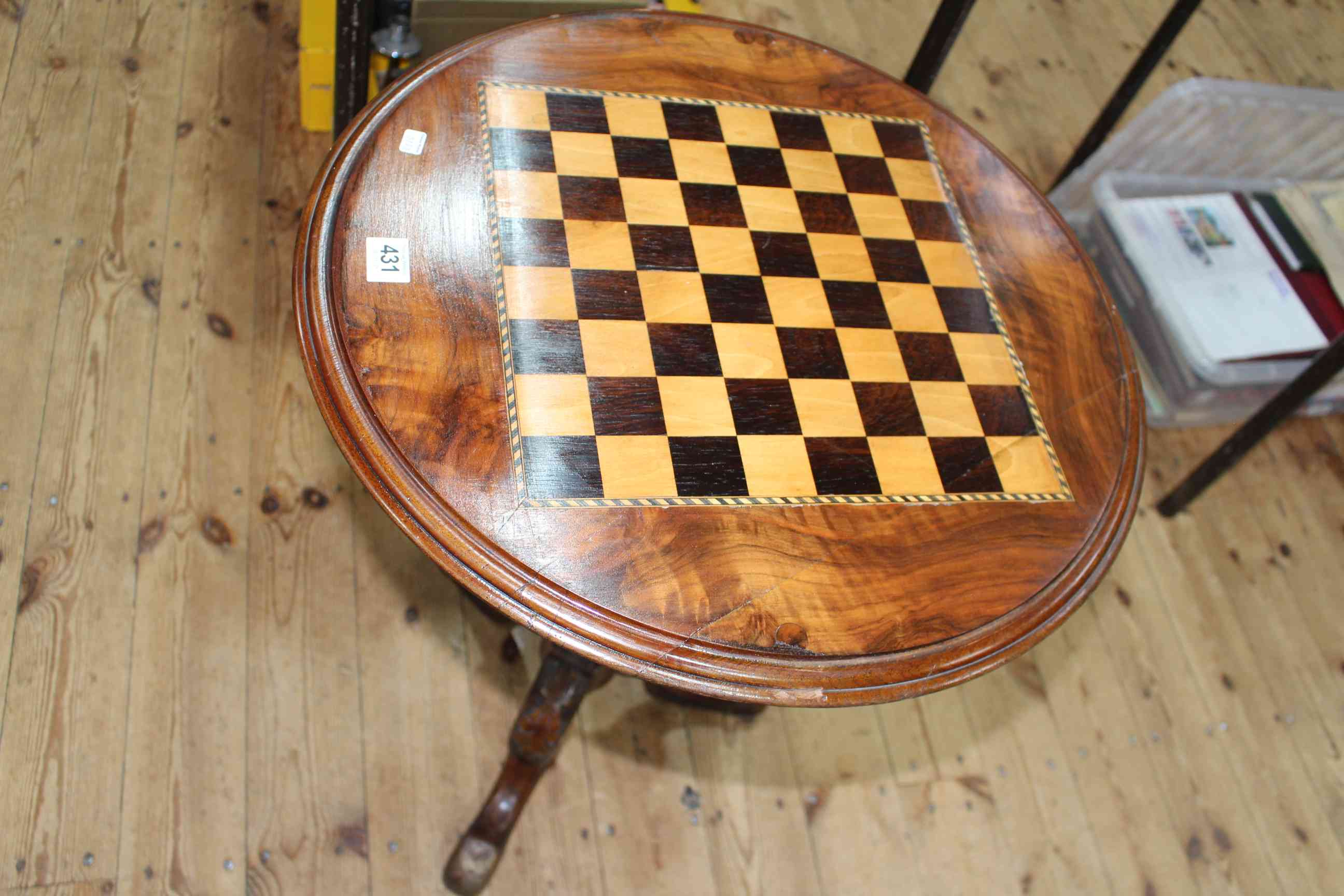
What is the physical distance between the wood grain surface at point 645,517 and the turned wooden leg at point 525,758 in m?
0.50

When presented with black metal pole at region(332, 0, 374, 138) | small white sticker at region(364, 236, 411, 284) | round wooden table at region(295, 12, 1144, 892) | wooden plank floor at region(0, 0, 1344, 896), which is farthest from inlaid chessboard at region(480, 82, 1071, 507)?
wooden plank floor at region(0, 0, 1344, 896)

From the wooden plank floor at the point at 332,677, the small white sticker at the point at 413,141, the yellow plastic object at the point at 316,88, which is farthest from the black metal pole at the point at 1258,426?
the yellow plastic object at the point at 316,88

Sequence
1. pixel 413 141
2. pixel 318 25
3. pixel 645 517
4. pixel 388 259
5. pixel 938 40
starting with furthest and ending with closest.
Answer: pixel 938 40 → pixel 318 25 → pixel 413 141 → pixel 388 259 → pixel 645 517

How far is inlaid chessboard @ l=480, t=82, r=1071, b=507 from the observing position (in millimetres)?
1284

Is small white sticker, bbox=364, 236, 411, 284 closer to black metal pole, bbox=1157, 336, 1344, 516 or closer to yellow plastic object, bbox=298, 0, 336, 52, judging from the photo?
yellow plastic object, bbox=298, 0, 336, 52

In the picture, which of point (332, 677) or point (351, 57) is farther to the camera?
point (351, 57)

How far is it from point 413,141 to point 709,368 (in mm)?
517

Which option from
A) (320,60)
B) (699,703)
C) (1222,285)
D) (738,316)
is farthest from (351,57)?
(1222,285)

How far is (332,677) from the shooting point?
1.88 metres

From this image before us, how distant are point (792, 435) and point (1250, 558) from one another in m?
1.60

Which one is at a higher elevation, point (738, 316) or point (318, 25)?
point (738, 316)

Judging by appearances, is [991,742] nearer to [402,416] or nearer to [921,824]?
[921,824]

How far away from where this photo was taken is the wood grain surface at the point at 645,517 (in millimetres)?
1161

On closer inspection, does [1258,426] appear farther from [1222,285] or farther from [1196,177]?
[1196,177]
